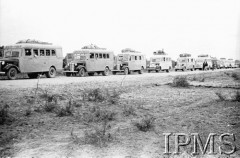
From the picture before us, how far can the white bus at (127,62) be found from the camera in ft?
78.7

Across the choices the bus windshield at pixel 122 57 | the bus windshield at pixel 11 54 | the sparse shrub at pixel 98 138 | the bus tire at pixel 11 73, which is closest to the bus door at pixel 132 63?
the bus windshield at pixel 122 57

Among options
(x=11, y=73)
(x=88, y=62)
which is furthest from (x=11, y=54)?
(x=88, y=62)

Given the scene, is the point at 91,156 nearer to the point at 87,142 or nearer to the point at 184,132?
the point at 87,142

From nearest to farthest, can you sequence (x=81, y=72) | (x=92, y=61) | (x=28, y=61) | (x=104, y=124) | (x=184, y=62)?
(x=104, y=124), (x=28, y=61), (x=81, y=72), (x=92, y=61), (x=184, y=62)

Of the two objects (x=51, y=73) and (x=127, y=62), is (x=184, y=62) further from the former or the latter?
(x=51, y=73)

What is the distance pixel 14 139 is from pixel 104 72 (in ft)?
57.5

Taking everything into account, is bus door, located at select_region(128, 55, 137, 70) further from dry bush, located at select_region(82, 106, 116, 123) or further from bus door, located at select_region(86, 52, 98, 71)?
dry bush, located at select_region(82, 106, 116, 123)

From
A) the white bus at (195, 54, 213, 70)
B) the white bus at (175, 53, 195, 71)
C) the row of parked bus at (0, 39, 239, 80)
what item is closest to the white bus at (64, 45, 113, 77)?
the row of parked bus at (0, 39, 239, 80)

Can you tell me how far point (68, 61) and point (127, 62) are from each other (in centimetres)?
603

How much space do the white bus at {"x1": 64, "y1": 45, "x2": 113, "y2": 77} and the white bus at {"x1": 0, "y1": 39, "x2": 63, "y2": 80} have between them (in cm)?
178

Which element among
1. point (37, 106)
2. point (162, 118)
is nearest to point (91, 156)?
point (162, 118)

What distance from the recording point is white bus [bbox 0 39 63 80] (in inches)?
619

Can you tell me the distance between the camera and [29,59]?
16.5 m

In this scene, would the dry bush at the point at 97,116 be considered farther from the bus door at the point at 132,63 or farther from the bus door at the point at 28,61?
the bus door at the point at 132,63
